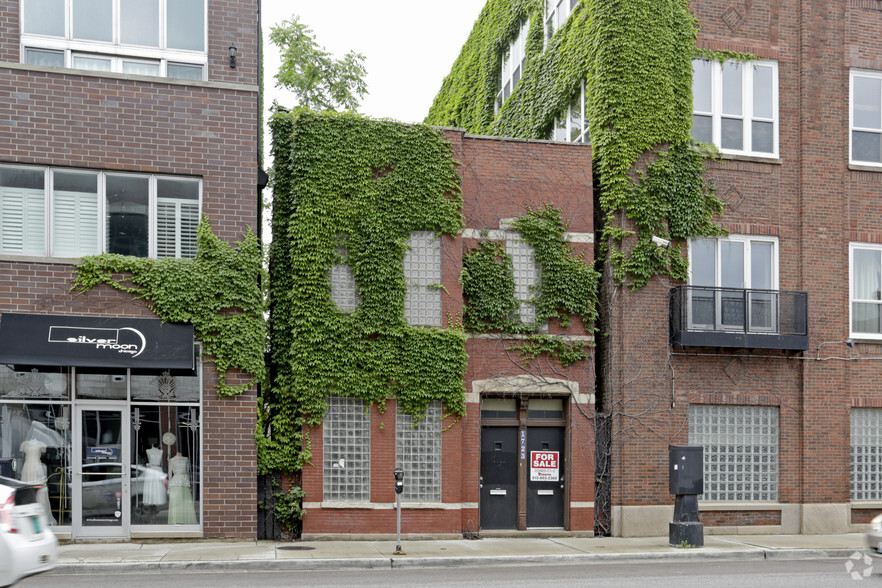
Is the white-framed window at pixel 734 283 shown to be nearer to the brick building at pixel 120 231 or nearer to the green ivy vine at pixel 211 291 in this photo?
the green ivy vine at pixel 211 291

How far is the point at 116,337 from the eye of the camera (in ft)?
49.8

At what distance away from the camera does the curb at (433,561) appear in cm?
1297

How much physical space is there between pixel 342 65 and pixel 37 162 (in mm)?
19856

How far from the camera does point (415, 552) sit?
14.7 metres

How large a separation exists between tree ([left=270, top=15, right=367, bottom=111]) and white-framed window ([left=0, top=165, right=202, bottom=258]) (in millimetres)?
18424

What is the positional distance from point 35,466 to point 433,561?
6734mm

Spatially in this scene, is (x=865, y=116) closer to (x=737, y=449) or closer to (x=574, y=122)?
(x=574, y=122)

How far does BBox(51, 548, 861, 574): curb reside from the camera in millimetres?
12969

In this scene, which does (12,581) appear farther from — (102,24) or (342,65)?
(342,65)

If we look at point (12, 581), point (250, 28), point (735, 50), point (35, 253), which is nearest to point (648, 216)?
point (735, 50)

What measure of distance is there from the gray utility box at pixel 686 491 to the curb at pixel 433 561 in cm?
39

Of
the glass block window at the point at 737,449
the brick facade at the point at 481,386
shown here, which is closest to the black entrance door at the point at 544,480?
the brick facade at the point at 481,386

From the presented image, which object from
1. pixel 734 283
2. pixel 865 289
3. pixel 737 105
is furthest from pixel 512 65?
pixel 865 289

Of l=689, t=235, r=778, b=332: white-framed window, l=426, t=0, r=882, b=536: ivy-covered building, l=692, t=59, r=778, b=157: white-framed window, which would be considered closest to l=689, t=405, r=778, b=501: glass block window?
l=426, t=0, r=882, b=536: ivy-covered building
